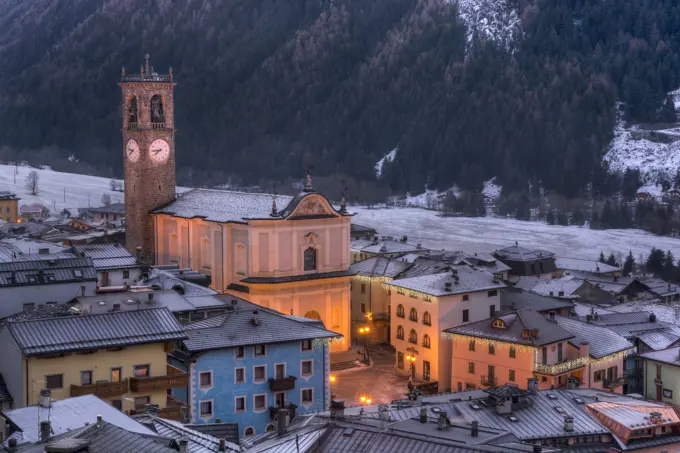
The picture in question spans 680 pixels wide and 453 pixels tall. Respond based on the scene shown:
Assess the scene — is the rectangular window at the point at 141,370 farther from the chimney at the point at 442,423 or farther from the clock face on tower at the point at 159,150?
the clock face on tower at the point at 159,150

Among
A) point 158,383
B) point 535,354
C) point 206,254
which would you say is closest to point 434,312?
point 535,354

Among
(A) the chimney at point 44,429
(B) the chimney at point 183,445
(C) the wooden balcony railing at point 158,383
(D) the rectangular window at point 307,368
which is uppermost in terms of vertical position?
(A) the chimney at point 44,429

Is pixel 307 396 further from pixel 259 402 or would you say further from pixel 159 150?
pixel 159 150

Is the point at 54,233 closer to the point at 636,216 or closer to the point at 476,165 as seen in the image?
the point at 636,216

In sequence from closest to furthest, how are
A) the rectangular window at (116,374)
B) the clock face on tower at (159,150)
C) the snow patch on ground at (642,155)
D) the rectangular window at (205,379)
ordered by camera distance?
1. the rectangular window at (116,374)
2. the rectangular window at (205,379)
3. the clock face on tower at (159,150)
4. the snow patch on ground at (642,155)

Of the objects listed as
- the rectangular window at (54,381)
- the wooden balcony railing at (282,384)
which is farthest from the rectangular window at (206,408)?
the rectangular window at (54,381)

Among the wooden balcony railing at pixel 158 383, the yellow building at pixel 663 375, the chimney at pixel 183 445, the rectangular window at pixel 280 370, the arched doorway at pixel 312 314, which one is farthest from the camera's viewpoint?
the arched doorway at pixel 312 314

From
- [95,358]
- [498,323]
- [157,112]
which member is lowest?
[498,323]
